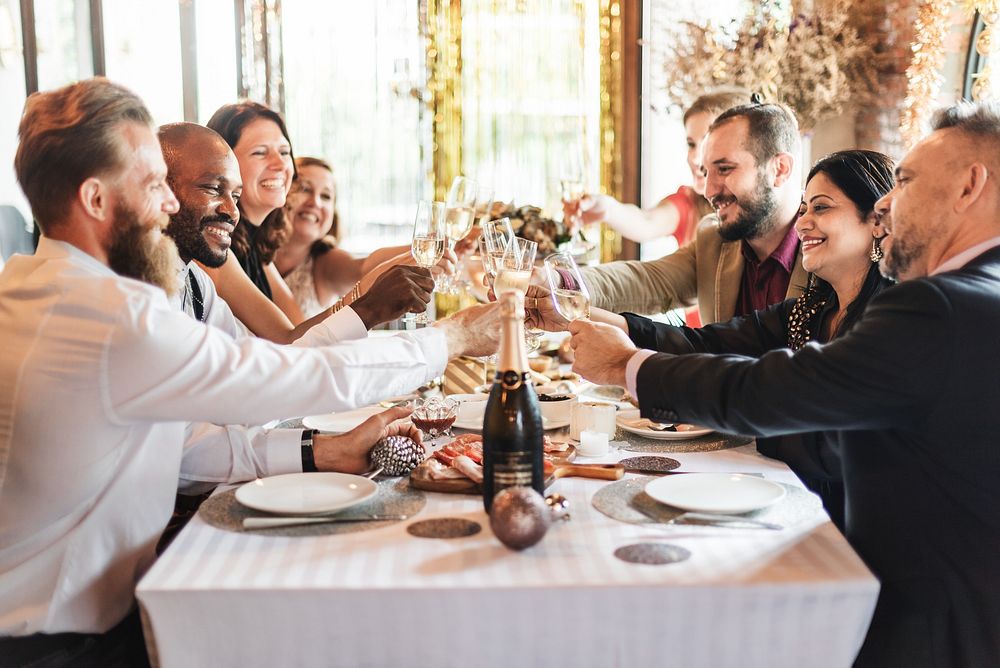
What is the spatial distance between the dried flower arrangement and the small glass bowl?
3.33m

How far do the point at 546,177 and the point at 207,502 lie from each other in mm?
4527

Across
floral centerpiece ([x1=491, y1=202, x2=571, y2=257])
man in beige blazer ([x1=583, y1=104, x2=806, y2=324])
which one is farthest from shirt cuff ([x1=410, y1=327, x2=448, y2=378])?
floral centerpiece ([x1=491, y1=202, x2=571, y2=257])

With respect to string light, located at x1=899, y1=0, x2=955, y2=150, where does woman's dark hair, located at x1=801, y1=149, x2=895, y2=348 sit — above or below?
below

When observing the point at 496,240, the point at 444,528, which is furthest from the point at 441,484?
the point at 496,240

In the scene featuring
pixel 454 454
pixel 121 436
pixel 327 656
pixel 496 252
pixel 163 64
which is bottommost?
pixel 327 656

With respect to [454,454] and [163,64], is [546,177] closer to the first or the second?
[163,64]

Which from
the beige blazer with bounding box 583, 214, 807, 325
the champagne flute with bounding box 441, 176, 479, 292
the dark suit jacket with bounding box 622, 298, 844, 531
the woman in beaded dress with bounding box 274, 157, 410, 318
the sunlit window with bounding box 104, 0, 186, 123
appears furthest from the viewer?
the sunlit window with bounding box 104, 0, 186, 123

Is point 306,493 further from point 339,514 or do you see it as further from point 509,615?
point 509,615

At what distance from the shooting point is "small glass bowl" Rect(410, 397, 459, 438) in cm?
199

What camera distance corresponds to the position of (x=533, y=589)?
1201 millimetres

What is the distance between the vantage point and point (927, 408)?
137 cm

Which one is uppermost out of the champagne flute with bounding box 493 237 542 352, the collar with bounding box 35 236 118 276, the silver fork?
the collar with bounding box 35 236 118 276

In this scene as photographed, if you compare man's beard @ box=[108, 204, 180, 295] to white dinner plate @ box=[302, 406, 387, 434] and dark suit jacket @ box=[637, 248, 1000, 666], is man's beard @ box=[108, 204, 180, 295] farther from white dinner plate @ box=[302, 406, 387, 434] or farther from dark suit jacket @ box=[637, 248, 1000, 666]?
dark suit jacket @ box=[637, 248, 1000, 666]

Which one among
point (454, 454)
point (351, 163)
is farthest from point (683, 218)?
point (454, 454)
